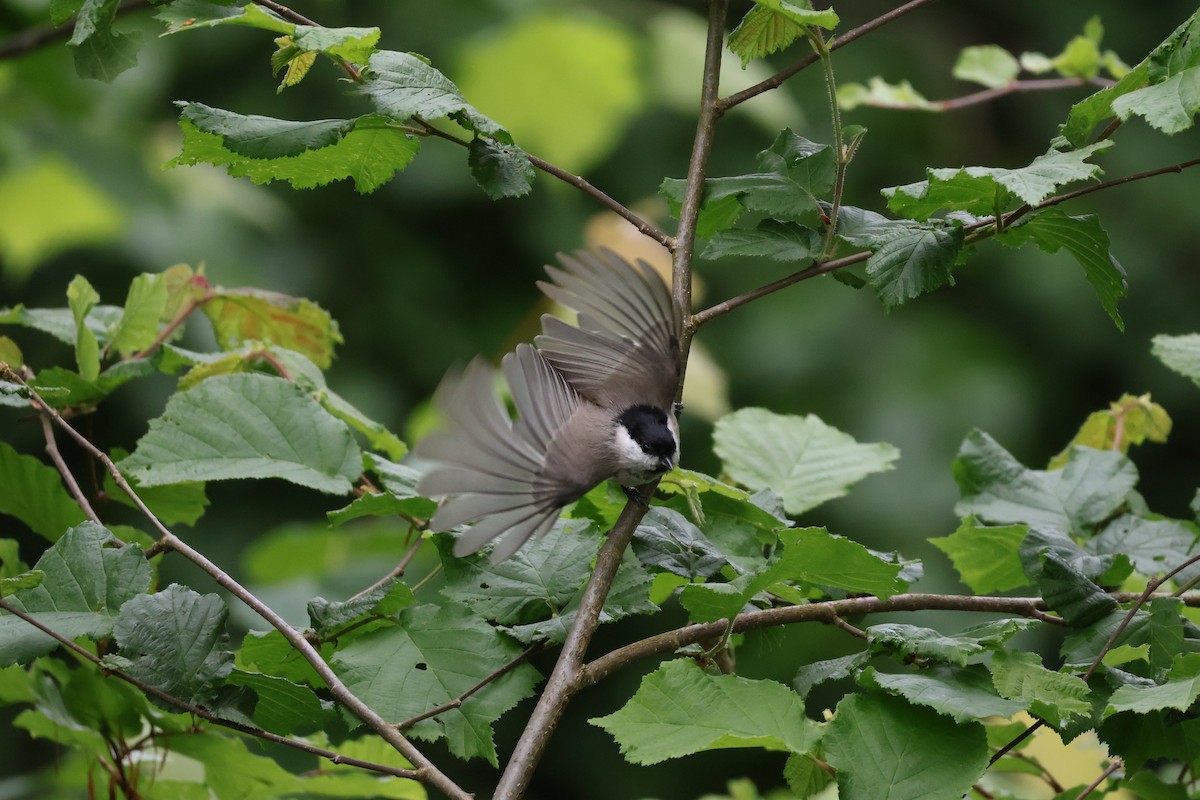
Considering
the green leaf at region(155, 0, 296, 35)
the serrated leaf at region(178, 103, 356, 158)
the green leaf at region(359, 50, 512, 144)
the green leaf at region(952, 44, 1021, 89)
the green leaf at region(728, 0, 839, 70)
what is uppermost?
the green leaf at region(952, 44, 1021, 89)

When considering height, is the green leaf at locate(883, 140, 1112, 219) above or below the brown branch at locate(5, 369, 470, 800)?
above

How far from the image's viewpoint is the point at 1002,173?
753 mm

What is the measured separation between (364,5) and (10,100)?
1.17 m

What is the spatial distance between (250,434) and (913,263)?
533mm

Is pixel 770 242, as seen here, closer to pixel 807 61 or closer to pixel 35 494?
pixel 807 61

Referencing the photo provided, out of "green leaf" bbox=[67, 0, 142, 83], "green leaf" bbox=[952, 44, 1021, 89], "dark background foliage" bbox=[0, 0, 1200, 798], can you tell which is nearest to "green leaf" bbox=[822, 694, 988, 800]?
"green leaf" bbox=[67, 0, 142, 83]

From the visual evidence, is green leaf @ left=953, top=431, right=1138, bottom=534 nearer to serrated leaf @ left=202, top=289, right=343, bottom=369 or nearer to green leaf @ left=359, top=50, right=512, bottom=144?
green leaf @ left=359, top=50, right=512, bottom=144

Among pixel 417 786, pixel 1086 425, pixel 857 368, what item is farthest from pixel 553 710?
pixel 857 368

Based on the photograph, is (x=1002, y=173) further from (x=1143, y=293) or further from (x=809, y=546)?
(x=1143, y=293)

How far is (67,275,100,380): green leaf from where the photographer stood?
39.4 inches

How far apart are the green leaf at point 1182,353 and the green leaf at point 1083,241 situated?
243 mm

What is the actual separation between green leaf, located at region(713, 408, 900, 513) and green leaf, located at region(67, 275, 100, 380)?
1.78 feet

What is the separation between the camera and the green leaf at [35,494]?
0.96m

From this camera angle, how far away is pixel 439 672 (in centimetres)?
80
